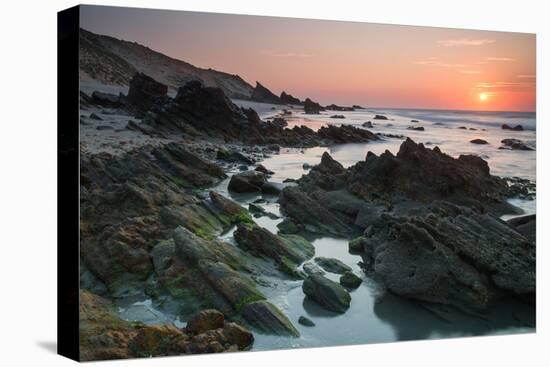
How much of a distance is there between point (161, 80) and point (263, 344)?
3.83 meters

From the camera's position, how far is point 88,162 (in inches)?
380

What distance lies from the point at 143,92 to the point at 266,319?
3.56m

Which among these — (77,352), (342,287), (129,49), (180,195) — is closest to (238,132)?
(180,195)

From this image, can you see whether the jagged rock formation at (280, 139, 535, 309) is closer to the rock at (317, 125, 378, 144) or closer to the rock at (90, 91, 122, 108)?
the rock at (317, 125, 378, 144)

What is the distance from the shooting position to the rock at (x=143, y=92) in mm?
10509

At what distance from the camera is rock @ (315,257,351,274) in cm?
1088

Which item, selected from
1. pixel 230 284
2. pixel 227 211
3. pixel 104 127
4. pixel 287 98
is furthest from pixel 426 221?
pixel 104 127

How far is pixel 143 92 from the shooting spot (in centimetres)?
1055

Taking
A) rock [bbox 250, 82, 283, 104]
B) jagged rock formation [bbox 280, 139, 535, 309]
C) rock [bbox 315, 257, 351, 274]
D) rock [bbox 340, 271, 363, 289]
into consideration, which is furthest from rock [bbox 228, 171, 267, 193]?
rock [bbox 340, 271, 363, 289]

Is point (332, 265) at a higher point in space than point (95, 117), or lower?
lower

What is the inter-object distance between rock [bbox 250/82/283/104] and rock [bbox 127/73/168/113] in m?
1.29

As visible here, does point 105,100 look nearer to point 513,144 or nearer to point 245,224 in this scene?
point 245,224

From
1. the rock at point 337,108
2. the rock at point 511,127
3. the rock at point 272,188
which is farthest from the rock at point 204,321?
the rock at point 511,127

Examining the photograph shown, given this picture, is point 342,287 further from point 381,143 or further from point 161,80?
point 161,80
